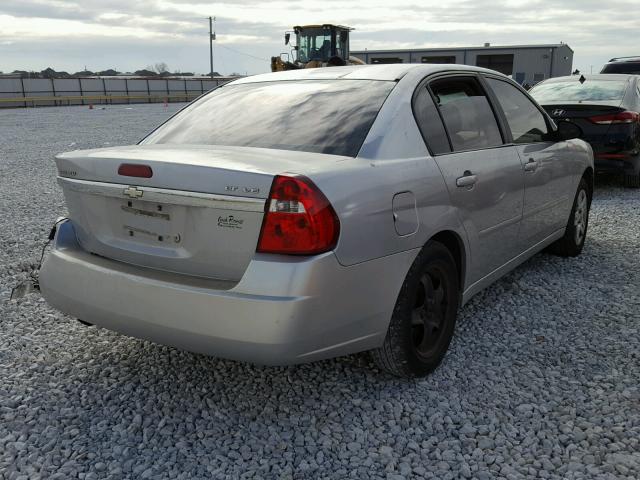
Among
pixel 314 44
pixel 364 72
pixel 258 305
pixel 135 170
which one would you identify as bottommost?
pixel 258 305

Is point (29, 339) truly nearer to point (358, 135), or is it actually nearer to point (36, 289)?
point (36, 289)

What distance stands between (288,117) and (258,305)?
1.18m

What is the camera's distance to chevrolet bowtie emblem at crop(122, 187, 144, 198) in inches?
104

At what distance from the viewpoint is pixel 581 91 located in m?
8.48

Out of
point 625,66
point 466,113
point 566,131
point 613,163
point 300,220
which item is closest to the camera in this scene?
point 300,220

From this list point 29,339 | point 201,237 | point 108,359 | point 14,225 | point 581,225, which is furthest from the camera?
point 14,225

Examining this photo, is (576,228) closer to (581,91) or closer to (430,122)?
(430,122)

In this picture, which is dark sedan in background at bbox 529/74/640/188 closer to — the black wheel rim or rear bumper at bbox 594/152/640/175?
rear bumper at bbox 594/152/640/175

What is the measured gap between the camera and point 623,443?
8.59ft

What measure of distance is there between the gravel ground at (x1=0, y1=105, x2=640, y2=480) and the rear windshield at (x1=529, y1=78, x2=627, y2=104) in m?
4.73

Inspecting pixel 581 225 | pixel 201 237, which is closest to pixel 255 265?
pixel 201 237

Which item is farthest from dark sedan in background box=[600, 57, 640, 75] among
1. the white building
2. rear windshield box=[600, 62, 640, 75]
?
the white building

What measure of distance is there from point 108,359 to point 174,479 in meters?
1.21

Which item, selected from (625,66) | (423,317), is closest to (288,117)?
(423,317)
